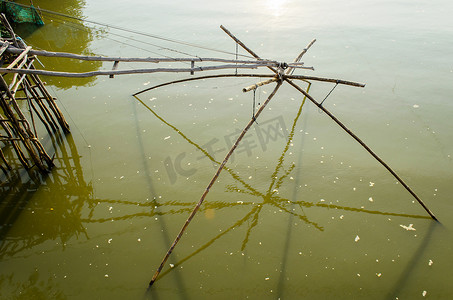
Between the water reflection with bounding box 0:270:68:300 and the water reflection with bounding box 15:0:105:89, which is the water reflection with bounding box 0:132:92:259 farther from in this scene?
the water reflection with bounding box 15:0:105:89

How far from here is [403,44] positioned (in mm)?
9133

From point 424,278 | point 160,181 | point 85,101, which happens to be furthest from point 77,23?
point 424,278

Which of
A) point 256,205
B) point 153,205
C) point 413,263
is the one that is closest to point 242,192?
point 256,205

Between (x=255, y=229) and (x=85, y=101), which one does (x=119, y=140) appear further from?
(x=255, y=229)

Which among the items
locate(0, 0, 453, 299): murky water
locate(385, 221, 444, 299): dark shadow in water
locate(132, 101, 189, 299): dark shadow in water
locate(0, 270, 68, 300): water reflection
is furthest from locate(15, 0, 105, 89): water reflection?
locate(385, 221, 444, 299): dark shadow in water

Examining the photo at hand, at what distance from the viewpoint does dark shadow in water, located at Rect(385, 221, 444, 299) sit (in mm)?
3425

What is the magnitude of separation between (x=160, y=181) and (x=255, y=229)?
1869 millimetres

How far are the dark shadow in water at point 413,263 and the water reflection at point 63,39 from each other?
7918mm

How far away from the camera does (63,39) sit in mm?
10297

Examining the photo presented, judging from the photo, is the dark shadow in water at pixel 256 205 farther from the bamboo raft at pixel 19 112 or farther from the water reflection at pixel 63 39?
the water reflection at pixel 63 39

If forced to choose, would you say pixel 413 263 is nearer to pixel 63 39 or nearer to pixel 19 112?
pixel 19 112

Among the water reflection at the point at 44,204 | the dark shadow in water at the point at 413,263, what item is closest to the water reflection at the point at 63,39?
the water reflection at the point at 44,204

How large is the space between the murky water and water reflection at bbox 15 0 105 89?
129 millimetres

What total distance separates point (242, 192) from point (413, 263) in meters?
2.54
